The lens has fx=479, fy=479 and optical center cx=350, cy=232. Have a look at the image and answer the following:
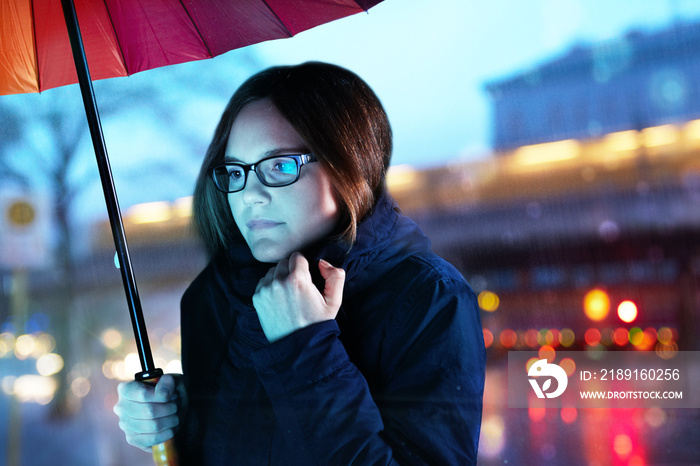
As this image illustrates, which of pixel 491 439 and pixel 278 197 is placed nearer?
pixel 278 197

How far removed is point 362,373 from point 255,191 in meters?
0.34

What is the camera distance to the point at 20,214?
98.6 inches

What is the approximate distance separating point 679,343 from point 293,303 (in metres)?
1.53

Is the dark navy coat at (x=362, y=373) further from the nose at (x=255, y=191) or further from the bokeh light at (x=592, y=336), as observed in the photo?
the bokeh light at (x=592, y=336)

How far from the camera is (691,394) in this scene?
4.58ft

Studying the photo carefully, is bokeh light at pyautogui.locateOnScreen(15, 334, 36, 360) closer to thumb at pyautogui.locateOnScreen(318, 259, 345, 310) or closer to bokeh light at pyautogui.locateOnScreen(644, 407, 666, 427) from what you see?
thumb at pyautogui.locateOnScreen(318, 259, 345, 310)

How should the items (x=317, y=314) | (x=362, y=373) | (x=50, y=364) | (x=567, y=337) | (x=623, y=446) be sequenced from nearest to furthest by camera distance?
(x=317, y=314) < (x=362, y=373) < (x=567, y=337) < (x=623, y=446) < (x=50, y=364)

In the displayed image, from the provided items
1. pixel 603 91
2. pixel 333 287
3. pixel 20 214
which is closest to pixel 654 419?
pixel 603 91

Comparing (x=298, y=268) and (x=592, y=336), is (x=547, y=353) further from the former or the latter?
(x=298, y=268)

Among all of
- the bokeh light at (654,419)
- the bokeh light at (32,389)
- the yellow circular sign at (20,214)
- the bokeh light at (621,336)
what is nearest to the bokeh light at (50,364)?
the bokeh light at (32,389)

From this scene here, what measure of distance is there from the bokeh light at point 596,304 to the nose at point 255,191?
1355mm

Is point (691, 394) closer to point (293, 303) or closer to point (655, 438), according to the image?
point (655, 438)

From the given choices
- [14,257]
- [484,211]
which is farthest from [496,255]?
[14,257]

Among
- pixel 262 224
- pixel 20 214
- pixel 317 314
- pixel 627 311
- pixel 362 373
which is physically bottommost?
pixel 627 311
